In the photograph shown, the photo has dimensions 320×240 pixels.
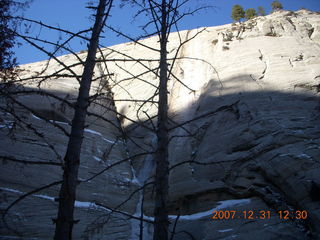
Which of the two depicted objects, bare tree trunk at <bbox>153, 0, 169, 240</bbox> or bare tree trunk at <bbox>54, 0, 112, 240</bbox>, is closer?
bare tree trunk at <bbox>54, 0, 112, 240</bbox>

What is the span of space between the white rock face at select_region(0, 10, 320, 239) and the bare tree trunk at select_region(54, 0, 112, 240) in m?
0.37

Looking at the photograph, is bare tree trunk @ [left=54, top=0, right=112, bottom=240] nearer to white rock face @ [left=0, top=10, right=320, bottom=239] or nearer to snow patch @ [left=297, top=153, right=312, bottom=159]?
white rock face @ [left=0, top=10, right=320, bottom=239]

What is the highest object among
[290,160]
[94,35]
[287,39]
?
[287,39]

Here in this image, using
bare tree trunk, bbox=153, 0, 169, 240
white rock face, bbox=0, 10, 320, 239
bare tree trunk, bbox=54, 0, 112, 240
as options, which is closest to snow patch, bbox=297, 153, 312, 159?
white rock face, bbox=0, 10, 320, 239

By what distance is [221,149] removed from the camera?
992 cm

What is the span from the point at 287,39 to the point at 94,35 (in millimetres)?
12665

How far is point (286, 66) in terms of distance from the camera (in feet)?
43.6

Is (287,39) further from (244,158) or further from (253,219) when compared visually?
(253,219)

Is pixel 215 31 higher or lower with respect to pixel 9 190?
higher

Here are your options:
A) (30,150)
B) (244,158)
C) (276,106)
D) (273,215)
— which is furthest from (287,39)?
(30,150)
